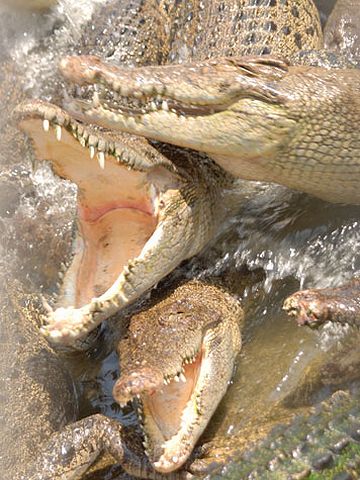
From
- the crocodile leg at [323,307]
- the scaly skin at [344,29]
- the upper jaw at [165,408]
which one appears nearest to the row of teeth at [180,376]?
the upper jaw at [165,408]

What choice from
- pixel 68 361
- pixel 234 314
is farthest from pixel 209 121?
pixel 68 361

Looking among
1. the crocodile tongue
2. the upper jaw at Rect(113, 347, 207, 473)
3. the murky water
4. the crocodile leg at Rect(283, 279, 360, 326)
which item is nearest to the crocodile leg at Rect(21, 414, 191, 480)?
the murky water

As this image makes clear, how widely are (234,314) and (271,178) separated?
50cm

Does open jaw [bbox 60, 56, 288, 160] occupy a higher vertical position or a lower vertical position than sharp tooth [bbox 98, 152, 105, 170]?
higher

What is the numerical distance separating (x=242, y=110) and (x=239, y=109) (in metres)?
0.01

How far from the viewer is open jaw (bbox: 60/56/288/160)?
2.88m

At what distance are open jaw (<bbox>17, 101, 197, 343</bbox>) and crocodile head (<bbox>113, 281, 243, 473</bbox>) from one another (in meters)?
0.13

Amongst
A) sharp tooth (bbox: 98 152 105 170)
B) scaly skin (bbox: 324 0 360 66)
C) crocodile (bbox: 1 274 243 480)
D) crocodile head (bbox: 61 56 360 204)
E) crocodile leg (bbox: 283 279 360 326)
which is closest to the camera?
crocodile leg (bbox: 283 279 360 326)

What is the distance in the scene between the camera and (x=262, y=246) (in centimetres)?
356

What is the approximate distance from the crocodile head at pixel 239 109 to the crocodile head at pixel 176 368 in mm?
536

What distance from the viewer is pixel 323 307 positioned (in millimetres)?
2639

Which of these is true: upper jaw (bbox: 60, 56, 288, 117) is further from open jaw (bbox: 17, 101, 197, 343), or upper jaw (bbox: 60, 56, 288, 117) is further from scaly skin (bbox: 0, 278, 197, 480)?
scaly skin (bbox: 0, 278, 197, 480)

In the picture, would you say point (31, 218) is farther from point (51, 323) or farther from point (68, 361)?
point (51, 323)

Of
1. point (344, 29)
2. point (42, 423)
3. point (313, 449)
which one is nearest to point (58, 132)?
point (42, 423)
